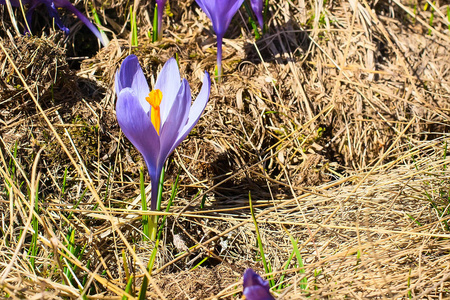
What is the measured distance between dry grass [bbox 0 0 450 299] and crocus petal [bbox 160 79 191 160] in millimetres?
247

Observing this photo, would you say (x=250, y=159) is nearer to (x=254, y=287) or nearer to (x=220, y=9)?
(x=220, y=9)

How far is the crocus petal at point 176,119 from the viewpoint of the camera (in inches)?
54.9

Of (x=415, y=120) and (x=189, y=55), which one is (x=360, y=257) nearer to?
(x=415, y=120)

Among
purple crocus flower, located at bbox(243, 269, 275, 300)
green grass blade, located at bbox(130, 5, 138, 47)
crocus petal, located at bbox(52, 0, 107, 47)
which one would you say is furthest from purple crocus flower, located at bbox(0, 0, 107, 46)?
purple crocus flower, located at bbox(243, 269, 275, 300)

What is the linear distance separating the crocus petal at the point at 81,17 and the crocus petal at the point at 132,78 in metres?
0.79

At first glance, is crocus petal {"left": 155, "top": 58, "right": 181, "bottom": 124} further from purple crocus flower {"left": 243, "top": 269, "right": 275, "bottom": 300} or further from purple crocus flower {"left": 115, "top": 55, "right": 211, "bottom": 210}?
purple crocus flower {"left": 243, "top": 269, "right": 275, "bottom": 300}

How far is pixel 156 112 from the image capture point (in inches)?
55.1

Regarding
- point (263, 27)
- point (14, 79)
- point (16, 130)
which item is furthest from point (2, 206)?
point (263, 27)

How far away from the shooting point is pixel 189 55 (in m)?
2.24

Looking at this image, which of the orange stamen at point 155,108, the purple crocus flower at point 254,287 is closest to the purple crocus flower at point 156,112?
the orange stamen at point 155,108

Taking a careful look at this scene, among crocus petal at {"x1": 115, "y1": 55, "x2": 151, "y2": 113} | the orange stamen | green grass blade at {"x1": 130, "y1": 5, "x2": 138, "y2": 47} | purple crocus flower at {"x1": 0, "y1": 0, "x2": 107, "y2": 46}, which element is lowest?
the orange stamen

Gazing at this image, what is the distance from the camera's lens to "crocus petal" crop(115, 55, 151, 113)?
1483 millimetres

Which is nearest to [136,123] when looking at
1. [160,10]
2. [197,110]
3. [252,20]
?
[197,110]

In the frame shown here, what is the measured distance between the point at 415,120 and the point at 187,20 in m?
1.35
